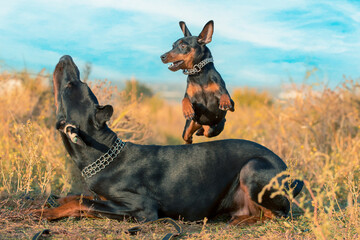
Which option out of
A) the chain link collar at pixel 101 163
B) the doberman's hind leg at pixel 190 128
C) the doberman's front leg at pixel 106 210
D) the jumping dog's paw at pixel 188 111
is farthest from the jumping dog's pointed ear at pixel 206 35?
the doberman's front leg at pixel 106 210

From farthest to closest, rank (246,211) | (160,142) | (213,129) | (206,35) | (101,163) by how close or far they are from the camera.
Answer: (160,142)
(213,129)
(206,35)
(246,211)
(101,163)

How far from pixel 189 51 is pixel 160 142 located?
7067 millimetres

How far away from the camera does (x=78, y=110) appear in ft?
12.9

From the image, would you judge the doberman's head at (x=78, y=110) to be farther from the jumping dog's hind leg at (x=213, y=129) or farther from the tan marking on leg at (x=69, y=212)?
the jumping dog's hind leg at (x=213, y=129)

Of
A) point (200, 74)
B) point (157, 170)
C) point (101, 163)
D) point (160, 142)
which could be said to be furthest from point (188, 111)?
point (160, 142)

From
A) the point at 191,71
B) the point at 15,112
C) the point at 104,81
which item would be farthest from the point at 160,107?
the point at 191,71

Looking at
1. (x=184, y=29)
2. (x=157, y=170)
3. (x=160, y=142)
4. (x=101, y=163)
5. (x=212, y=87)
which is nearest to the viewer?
(x=101, y=163)

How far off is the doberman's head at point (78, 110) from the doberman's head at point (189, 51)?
3.58 ft

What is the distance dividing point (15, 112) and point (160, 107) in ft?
29.3

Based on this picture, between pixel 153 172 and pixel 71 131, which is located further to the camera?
pixel 153 172

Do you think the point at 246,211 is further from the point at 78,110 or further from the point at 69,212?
the point at 78,110

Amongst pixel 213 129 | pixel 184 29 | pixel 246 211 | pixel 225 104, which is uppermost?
pixel 184 29

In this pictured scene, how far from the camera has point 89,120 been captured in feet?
13.0

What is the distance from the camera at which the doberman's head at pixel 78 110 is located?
3.92 m
